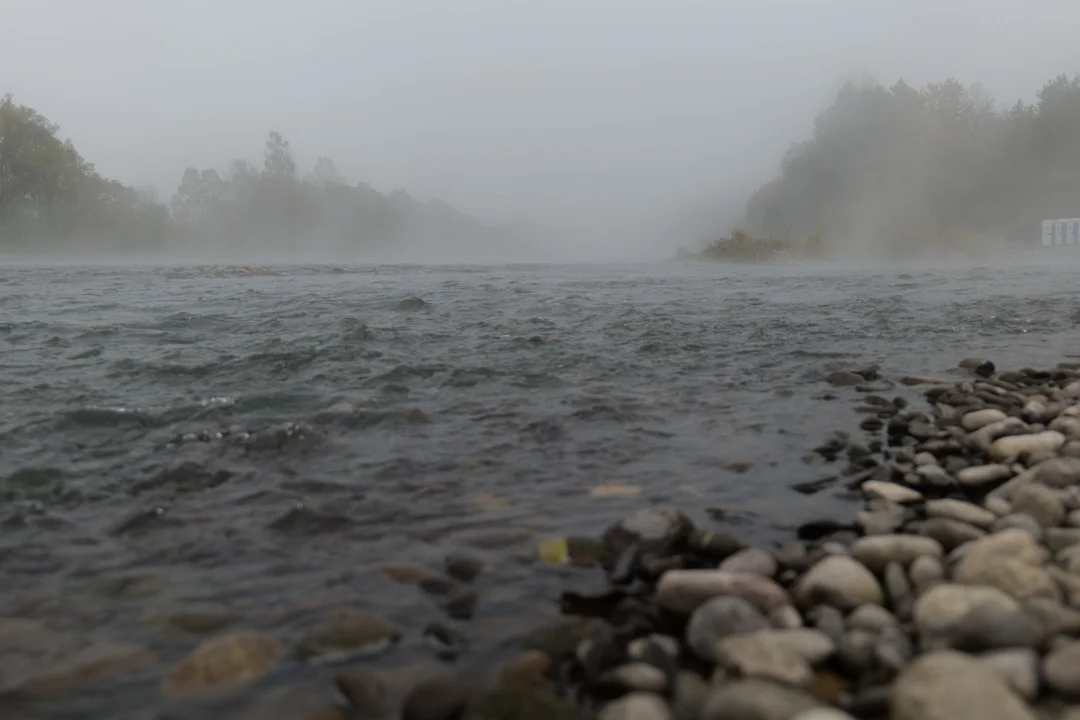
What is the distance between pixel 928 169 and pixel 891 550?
80.6 metres

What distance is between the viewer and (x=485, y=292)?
16172 mm

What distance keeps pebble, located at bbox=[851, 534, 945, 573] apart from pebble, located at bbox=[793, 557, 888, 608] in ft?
0.44

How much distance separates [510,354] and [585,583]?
5.08 meters

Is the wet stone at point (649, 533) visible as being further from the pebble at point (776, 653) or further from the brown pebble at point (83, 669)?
the brown pebble at point (83, 669)

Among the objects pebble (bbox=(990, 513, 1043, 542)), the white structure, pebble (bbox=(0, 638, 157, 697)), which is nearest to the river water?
pebble (bbox=(0, 638, 157, 697))

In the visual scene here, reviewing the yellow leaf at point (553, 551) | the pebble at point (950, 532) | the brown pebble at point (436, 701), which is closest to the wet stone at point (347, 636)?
the brown pebble at point (436, 701)

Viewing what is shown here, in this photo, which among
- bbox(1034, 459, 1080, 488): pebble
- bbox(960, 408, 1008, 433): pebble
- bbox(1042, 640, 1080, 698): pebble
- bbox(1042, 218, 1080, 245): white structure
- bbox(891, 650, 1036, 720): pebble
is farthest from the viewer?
bbox(1042, 218, 1080, 245): white structure

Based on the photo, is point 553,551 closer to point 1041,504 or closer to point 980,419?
point 1041,504

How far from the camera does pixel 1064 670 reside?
2.00 meters

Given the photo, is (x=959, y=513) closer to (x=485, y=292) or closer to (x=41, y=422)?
(x=41, y=422)

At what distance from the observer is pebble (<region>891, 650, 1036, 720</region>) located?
73.4 inches

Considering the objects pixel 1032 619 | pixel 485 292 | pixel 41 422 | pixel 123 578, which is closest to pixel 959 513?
pixel 1032 619

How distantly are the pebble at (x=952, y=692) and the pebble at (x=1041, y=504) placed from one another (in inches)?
58.7

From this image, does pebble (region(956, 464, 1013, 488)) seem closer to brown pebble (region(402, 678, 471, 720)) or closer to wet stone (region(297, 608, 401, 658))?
brown pebble (region(402, 678, 471, 720))
